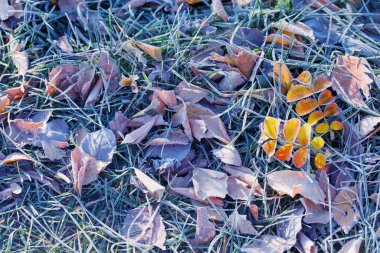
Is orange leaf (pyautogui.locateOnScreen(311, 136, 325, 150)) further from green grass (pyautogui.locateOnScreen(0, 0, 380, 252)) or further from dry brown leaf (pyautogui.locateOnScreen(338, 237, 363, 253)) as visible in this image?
dry brown leaf (pyautogui.locateOnScreen(338, 237, 363, 253))

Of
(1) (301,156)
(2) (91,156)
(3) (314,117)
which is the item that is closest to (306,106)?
(3) (314,117)

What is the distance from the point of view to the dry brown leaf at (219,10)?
1776 millimetres

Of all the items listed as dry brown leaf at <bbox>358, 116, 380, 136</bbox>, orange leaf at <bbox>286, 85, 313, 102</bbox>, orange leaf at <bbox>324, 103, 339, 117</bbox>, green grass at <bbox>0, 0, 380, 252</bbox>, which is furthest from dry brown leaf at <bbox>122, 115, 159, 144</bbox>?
dry brown leaf at <bbox>358, 116, 380, 136</bbox>

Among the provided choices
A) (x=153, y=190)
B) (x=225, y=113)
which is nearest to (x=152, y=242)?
(x=153, y=190)

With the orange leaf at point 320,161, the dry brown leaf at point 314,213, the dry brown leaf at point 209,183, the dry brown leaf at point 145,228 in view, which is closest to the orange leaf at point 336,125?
the orange leaf at point 320,161

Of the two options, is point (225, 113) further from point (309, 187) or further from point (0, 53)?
point (0, 53)

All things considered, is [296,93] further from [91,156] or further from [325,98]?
[91,156]

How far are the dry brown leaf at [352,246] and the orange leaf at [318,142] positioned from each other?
0.28 m

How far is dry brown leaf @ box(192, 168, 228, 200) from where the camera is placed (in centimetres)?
149

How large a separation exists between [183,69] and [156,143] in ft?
0.89

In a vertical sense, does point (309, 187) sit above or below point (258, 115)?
below

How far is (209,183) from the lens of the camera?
152 centimetres

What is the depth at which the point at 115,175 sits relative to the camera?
1.57 metres

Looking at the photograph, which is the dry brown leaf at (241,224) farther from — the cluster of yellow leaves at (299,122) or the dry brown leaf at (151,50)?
the dry brown leaf at (151,50)
